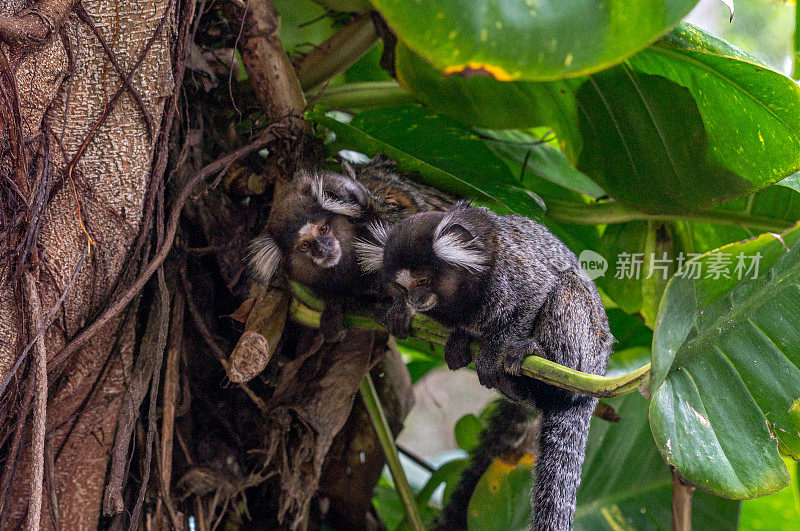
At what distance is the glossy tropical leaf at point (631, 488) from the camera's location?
213 centimetres

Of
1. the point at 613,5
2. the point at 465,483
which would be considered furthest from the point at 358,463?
the point at 613,5

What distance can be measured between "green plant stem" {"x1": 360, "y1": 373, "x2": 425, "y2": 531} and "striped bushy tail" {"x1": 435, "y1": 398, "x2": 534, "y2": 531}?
14 centimetres

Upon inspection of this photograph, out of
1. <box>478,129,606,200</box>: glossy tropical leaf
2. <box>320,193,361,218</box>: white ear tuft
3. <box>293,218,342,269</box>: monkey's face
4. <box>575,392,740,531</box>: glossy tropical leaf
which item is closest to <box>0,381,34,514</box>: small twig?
<box>293,218,342,269</box>: monkey's face

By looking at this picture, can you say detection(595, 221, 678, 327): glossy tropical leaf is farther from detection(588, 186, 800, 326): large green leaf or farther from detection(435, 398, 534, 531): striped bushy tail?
detection(435, 398, 534, 531): striped bushy tail

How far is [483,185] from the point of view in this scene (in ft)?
6.02

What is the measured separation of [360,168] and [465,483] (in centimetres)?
109

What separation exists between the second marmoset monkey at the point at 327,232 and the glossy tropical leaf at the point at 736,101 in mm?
779

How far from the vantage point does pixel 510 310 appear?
158 centimetres

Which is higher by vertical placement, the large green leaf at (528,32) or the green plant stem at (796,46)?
the large green leaf at (528,32)

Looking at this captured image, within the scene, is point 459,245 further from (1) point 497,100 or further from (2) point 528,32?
(1) point 497,100

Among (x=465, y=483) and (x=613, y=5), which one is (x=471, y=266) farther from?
(x=465, y=483)

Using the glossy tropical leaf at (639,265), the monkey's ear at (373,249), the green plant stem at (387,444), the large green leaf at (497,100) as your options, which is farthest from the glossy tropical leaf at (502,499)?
the large green leaf at (497,100)

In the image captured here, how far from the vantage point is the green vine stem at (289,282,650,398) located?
1.12m

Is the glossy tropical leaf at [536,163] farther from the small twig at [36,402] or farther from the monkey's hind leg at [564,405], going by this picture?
the small twig at [36,402]
